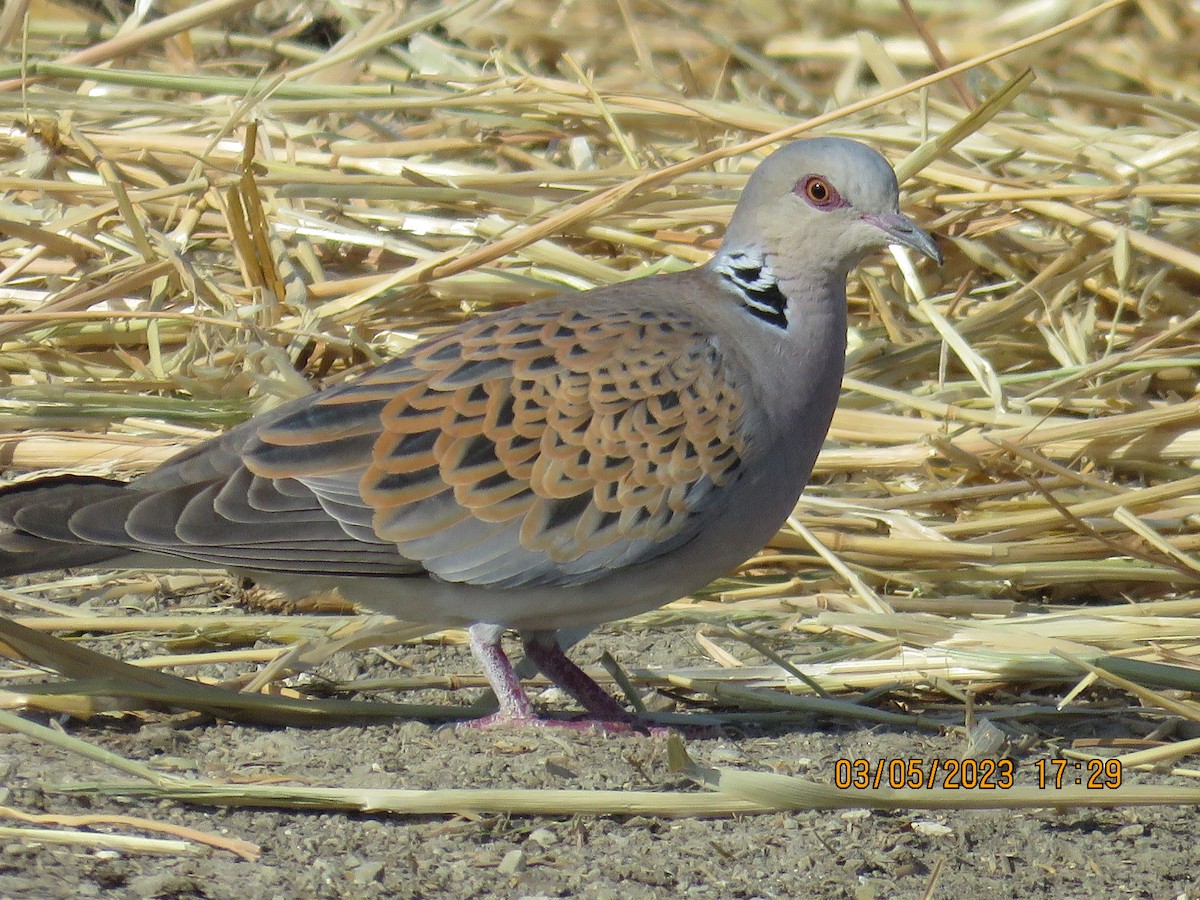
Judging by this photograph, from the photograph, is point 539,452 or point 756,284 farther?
point 756,284

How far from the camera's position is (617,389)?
343 cm

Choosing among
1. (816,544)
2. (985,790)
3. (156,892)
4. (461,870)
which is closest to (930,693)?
(816,544)

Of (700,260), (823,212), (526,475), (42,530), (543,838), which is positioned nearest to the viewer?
(543,838)

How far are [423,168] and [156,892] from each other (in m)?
3.07

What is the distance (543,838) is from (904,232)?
1.45 metres

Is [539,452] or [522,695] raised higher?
[539,452]

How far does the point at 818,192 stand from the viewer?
357 cm

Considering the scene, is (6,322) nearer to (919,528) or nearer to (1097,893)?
(919,528)

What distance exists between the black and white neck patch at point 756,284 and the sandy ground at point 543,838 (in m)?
0.90

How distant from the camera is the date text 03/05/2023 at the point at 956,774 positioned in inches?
127

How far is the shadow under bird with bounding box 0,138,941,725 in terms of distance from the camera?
Answer: 3.34 meters

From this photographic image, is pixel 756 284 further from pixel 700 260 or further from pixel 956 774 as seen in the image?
pixel 700 260

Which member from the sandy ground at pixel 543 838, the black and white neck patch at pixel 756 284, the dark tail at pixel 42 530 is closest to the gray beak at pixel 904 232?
the black and white neck patch at pixel 756 284

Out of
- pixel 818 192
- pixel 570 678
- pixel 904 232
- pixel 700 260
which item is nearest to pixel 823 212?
pixel 818 192
